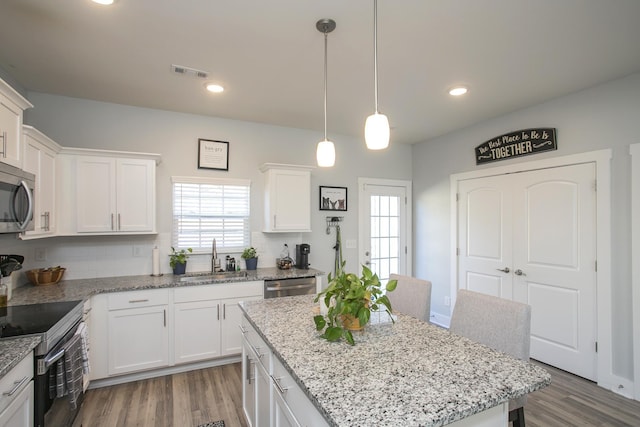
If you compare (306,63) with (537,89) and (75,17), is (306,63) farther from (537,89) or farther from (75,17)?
(537,89)

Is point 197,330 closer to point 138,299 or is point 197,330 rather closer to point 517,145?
point 138,299

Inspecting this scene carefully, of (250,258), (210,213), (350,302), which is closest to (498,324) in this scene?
(350,302)

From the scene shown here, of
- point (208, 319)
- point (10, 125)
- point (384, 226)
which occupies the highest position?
point (10, 125)

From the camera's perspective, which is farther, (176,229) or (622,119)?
(176,229)

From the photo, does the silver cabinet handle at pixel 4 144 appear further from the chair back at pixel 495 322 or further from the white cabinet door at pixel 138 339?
the chair back at pixel 495 322

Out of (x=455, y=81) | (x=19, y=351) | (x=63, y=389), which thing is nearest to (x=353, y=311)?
(x=19, y=351)

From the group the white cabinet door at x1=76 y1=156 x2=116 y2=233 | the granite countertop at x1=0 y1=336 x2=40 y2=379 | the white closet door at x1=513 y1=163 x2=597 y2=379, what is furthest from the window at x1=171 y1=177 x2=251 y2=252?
the white closet door at x1=513 y1=163 x2=597 y2=379

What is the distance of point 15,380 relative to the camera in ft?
4.84

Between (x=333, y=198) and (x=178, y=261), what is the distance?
2.11m

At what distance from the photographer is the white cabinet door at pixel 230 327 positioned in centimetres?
320

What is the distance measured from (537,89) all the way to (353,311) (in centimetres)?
286

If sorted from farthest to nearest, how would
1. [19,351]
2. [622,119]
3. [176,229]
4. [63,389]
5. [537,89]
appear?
[176,229] < [537,89] < [622,119] < [63,389] < [19,351]

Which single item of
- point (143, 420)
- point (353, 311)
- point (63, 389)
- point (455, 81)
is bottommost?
point (143, 420)

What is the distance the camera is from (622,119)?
274cm
